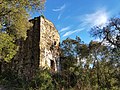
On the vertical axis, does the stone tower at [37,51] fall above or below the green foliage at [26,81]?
above

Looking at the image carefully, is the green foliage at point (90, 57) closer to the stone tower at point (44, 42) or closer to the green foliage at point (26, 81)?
the stone tower at point (44, 42)

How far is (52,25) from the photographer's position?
25391mm

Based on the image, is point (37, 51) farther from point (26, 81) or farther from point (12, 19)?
point (12, 19)

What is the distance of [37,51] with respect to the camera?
22.4 metres

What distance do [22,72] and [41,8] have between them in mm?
8957

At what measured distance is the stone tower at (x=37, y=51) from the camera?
22.2m

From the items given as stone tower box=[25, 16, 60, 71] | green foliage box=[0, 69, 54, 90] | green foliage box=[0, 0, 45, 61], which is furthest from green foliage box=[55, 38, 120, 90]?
green foliage box=[0, 0, 45, 61]

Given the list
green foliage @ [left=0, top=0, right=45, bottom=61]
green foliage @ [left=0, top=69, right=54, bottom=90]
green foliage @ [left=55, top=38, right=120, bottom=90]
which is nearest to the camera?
green foliage @ [left=0, top=0, right=45, bottom=61]

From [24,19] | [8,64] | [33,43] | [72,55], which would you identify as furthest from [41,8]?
[72,55]

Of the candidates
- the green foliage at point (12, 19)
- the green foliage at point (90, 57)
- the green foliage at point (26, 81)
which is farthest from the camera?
the green foliage at point (90, 57)

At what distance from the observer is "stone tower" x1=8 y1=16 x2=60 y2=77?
22188 mm

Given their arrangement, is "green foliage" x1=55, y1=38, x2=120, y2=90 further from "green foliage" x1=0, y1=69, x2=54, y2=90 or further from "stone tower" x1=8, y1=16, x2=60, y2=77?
"green foliage" x1=0, y1=69, x2=54, y2=90

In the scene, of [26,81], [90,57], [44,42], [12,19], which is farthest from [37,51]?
[12,19]

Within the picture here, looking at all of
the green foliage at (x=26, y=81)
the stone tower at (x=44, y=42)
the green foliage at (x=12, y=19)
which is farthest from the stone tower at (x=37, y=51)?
the green foliage at (x=12, y=19)
